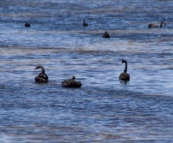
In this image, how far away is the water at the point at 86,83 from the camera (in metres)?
28.7

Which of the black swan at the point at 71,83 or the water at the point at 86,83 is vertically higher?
the black swan at the point at 71,83

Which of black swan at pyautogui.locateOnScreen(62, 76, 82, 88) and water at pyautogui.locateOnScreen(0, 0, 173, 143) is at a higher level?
black swan at pyautogui.locateOnScreen(62, 76, 82, 88)

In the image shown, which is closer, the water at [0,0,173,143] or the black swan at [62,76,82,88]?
the water at [0,0,173,143]

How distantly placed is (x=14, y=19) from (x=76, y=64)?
37.6 meters

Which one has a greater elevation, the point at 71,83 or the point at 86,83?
the point at 71,83

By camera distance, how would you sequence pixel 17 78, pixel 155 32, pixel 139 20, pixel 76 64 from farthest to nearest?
pixel 139 20, pixel 155 32, pixel 76 64, pixel 17 78

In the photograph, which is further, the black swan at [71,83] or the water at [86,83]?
the black swan at [71,83]

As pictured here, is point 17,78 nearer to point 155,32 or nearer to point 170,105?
point 170,105

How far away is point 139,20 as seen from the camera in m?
82.0

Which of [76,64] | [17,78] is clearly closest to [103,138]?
[17,78]

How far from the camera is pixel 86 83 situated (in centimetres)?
3972

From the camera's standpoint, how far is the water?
28.7 meters

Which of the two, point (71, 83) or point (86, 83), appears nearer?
point (71, 83)

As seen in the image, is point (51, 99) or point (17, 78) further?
point (17, 78)
